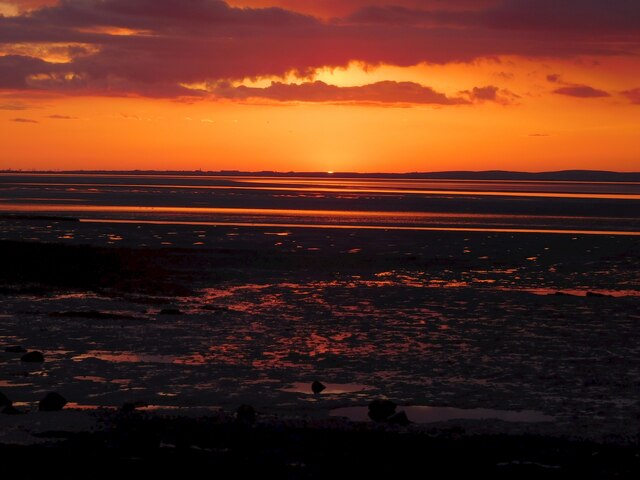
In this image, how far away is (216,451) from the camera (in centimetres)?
1151

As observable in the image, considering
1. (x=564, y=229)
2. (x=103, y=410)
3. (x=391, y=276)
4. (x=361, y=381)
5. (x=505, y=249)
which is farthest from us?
(x=564, y=229)

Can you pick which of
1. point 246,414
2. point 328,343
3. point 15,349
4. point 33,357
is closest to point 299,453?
point 246,414

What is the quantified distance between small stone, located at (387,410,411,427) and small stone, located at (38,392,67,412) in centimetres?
468

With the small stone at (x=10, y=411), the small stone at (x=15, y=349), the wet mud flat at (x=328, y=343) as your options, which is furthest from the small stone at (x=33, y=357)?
the small stone at (x=10, y=411)

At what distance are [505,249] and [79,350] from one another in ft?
88.4

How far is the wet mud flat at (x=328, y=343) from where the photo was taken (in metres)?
12.6

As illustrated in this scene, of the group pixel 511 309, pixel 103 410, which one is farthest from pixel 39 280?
pixel 103 410

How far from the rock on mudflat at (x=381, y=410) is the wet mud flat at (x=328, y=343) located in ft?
1.41

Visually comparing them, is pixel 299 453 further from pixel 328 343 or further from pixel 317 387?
pixel 328 343

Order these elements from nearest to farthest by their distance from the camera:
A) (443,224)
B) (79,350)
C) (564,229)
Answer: (79,350) → (564,229) → (443,224)

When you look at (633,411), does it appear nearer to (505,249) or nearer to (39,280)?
(39,280)

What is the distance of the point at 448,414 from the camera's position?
1382 centimetres

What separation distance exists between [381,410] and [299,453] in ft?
7.26

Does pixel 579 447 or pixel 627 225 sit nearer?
pixel 579 447
